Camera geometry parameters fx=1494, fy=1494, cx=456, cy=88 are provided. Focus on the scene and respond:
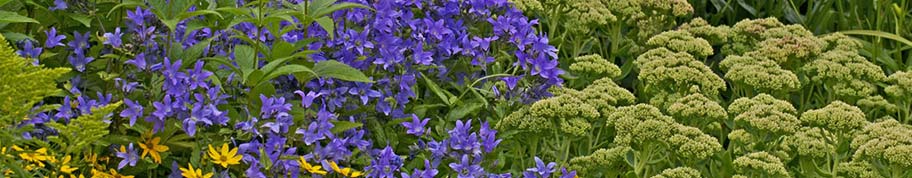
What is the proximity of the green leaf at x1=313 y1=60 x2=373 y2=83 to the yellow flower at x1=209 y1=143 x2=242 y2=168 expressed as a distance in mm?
257

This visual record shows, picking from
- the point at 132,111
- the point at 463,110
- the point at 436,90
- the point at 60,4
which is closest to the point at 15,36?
the point at 60,4

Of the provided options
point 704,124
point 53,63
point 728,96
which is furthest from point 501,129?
point 728,96

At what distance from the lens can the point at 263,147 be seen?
108 inches

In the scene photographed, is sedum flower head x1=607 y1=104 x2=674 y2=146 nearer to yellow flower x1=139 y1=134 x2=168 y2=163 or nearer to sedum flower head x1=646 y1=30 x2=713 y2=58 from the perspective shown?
sedum flower head x1=646 y1=30 x2=713 y2=58

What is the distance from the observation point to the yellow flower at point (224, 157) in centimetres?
264

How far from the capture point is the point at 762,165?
307 cm

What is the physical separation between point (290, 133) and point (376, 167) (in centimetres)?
18

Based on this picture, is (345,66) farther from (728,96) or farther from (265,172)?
(728,96)

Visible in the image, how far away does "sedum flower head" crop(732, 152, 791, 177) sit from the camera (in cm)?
306

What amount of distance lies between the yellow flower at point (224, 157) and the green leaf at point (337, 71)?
0.26 meters

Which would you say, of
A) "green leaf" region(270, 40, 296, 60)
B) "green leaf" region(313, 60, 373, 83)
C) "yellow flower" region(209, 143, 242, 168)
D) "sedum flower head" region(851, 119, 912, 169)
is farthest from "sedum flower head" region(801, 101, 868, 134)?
"yellow flower" region(209, 143, 242, 168)

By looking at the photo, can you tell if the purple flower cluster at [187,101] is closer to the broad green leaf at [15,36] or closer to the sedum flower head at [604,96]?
the broad green leaf at [15,36]

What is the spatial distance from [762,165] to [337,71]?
35.8 inches

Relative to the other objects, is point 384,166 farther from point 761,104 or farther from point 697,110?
point 761,104
